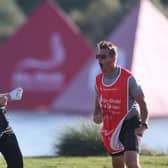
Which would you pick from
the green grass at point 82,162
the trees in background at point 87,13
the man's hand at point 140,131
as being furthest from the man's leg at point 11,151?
the trees in background at point 87,13

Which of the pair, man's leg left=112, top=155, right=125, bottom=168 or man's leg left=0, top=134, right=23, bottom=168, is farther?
man's leg left=112, top=155, right=125, bottom=168

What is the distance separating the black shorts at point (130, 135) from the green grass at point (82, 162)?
106 inches

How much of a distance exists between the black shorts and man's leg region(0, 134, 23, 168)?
1.00 m

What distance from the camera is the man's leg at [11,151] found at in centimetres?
862

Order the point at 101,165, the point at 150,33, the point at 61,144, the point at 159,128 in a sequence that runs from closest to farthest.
Answer: the point at 101,165
the point at 61,144
the point at 159,128
the point at 150,33

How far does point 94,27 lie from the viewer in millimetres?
63438

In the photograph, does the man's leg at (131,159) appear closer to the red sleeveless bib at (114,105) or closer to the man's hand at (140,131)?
the man's hand at (140,131)

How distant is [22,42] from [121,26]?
4.76m

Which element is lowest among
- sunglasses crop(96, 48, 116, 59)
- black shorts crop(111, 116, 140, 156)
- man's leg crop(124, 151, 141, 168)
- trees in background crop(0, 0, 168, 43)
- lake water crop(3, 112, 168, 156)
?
man's leg crop(124, 151, 141, 168)

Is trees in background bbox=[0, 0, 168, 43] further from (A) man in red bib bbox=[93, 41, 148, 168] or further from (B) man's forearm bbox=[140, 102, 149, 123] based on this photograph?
(B) man's forearm bbox=[140, 102, 149, 123]

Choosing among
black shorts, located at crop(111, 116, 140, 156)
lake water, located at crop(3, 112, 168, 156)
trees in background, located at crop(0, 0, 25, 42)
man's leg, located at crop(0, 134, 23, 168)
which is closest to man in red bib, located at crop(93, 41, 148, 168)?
black shorts, located at crop(111, 116, 140, 156)

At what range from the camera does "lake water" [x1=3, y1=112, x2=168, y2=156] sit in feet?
57.7

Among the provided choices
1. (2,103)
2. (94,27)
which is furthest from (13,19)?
(2,103)

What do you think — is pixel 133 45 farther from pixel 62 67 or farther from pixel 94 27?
pixel 94 27
